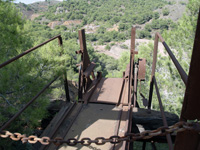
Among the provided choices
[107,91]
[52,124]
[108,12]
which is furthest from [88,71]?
[108,12]

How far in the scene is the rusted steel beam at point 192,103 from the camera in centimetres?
98

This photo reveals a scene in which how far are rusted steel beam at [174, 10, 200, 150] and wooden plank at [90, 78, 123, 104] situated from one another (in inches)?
91.9

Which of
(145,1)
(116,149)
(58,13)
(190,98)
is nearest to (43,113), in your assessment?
(116,149)

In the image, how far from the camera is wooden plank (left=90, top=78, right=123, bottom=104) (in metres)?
3.62

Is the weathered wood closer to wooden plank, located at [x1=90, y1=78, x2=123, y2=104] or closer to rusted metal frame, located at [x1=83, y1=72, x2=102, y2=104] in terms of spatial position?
wooden plank, located at [x1=90, y1=78, x2=123, y2=104]

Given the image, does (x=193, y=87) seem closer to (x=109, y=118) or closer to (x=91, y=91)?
(x=109, y=118)

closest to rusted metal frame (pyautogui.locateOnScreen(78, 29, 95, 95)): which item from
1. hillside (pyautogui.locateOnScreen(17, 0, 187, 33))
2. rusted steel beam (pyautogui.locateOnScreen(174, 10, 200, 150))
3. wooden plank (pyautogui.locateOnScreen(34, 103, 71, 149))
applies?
wooden plank (pyautogui.locateOnScreen(34, 103, 71, 149))

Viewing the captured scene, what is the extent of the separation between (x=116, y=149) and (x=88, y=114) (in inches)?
38.7

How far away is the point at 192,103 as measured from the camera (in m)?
1.07

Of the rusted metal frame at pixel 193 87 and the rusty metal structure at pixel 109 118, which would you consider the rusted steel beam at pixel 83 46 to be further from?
the rusted metal frame at pixel 193 87

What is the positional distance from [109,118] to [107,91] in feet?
3.48

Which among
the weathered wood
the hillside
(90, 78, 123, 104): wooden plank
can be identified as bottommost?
the weathered wood

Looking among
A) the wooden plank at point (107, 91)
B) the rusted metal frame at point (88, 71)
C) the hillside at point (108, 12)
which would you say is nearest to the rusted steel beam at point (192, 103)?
the wooden plank at point (107, 91)

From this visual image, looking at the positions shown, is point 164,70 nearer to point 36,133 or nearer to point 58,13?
point 36,133
